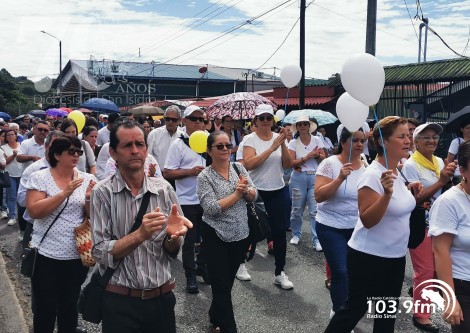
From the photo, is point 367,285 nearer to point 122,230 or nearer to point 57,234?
point 122,230

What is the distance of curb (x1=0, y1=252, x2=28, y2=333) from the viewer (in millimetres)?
4332

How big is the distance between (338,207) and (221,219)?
1.10 metres

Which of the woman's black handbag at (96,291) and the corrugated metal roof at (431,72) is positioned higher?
the corrugated metal roof at (431,72)

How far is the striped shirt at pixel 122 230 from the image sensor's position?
2443 millimetres

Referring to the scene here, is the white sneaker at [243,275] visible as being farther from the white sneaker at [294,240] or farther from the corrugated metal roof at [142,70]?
the corrugated metal roof at [142,70]

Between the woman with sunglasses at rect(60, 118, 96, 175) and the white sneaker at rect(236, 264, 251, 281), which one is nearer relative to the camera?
the woman with sunglasses at rect(60, 118, 96, 175)

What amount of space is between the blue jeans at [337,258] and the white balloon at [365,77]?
48.4 inches

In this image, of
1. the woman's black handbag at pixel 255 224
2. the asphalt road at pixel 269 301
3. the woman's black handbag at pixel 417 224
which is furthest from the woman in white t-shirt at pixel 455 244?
the asphalt road at pixel 269 301

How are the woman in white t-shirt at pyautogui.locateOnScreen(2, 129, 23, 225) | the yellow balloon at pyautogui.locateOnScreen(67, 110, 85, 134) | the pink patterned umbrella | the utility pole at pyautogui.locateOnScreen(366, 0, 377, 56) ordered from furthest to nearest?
1. the utility pole at pyautogui.locateOnScreen(366, 0, 377, 56)
2. the woman in white t-shirt at pyautogui.locateOnScreen(2, 129, 23, 225)
3. the pink patterned umbrella
4. the yellow balloon at pyautogui.locateOnScreen(67, 110, 85, 134)

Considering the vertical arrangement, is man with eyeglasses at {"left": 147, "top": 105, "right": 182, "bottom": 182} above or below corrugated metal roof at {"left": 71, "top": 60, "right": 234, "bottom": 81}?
below

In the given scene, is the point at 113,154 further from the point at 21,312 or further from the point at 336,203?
the point at 21,312

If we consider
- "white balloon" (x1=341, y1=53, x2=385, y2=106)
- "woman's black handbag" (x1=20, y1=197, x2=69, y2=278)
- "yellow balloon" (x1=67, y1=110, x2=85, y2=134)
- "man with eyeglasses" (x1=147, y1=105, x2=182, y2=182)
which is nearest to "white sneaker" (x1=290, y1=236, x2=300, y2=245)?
"man with eyeglasses" (x1=147, y1=105, x2=182, y2=182)

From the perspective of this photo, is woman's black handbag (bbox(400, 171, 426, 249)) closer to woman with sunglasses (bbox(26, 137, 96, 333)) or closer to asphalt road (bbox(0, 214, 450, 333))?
asphalt road (bbox(0, 214, 450, 333))

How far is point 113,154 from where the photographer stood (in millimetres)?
2533
